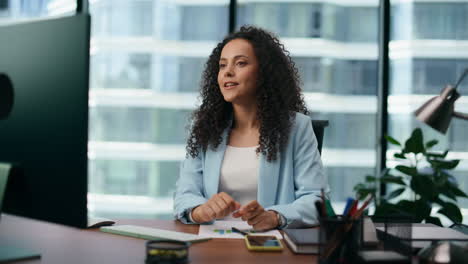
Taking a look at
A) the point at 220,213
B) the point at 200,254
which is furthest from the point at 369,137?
the point at 200,254

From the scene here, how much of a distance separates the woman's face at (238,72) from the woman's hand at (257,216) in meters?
0.58

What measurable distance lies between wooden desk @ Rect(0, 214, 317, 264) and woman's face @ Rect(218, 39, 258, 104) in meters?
0.66

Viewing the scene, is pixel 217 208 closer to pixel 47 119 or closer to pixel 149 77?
pixel 47 119

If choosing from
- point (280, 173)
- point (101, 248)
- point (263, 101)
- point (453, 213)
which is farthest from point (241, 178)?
point (453, 213)

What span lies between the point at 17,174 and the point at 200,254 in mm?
417

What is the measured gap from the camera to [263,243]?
3.56 feet

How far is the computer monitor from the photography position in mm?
812

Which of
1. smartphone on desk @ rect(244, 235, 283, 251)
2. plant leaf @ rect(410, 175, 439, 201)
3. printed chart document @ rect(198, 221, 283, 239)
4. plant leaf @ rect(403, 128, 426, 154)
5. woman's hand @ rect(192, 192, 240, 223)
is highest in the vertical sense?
plant leaf @ rect(403, 128, 426, 154)

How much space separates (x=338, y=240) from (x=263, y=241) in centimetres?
27

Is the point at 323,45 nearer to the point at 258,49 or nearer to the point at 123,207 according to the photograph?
the point at 258,49

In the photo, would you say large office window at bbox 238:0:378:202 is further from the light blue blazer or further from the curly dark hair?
the light blue blazer

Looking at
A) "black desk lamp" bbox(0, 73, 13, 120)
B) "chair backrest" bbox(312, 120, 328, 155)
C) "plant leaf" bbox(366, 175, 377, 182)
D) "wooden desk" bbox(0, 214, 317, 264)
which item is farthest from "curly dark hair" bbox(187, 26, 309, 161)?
"black desk lamp" bbox(0, 73, 13, 120)

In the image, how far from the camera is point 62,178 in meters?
0.84

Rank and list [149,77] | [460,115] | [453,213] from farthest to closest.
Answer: [149,77], [453,213], [460,115]
